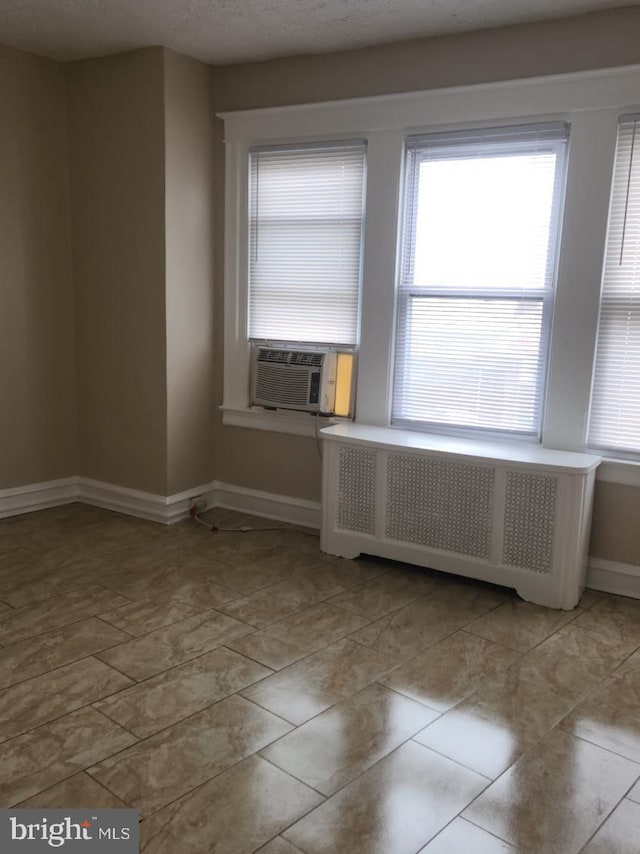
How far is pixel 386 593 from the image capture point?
3531 millimetres

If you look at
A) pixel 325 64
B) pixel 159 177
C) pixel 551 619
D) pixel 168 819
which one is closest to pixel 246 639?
pixel 168 819

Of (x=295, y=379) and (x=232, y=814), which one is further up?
(x=295, y=379)

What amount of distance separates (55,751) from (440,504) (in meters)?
2.06

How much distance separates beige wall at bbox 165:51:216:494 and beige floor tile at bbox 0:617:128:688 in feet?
4.86

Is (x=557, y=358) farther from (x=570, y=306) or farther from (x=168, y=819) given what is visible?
(x=168, y=819)

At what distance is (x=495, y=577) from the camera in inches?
140

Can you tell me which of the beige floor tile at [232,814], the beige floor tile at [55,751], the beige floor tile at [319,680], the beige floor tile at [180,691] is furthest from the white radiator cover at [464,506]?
the beige floor tile at [55,751]

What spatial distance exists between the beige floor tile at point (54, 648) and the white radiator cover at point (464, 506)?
1382 mm

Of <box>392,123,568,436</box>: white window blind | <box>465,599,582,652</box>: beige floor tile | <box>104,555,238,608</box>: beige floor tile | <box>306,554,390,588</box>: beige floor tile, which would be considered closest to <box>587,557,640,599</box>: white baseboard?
<box>465,599,582,652</box>: beige floor tile

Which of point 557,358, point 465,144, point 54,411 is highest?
point 465,144

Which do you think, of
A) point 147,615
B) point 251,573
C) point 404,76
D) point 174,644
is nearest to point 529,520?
point 251,573

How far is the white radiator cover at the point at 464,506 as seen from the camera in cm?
336

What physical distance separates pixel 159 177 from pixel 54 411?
1611 mm

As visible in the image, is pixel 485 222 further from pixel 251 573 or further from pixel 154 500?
pixel 154 500
